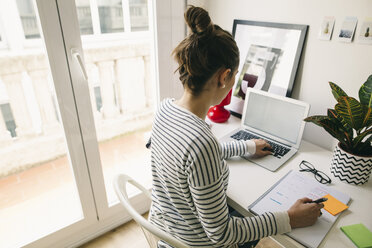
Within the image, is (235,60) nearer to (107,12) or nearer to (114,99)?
(107,12)

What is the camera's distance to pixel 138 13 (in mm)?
1890

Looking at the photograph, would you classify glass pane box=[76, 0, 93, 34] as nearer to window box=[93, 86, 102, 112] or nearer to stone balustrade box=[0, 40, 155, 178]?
stone balustrade box=[0, 40, 155, 178]

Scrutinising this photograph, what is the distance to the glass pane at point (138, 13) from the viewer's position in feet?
5.64

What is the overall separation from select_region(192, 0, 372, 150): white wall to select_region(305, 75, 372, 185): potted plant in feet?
0.71

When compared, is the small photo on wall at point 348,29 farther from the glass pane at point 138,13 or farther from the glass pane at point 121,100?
the glass pane at point 121,100

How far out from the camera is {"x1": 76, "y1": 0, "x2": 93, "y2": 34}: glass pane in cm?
127

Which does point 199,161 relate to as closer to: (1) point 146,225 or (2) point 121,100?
(1) point 146,225

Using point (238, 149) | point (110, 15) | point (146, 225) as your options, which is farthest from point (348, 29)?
point (110, 15)

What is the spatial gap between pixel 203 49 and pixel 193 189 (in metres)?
0.42

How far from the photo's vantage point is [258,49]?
142cm

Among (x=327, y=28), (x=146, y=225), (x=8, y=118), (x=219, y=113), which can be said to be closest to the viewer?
(x=146, y=225)

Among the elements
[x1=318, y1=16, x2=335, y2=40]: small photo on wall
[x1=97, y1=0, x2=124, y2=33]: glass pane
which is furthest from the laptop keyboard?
[x1=97, y1=0, x2=124, y2=33]: glass pane

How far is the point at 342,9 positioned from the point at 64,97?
4.44 ft

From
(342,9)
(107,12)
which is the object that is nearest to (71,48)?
(107,12)
